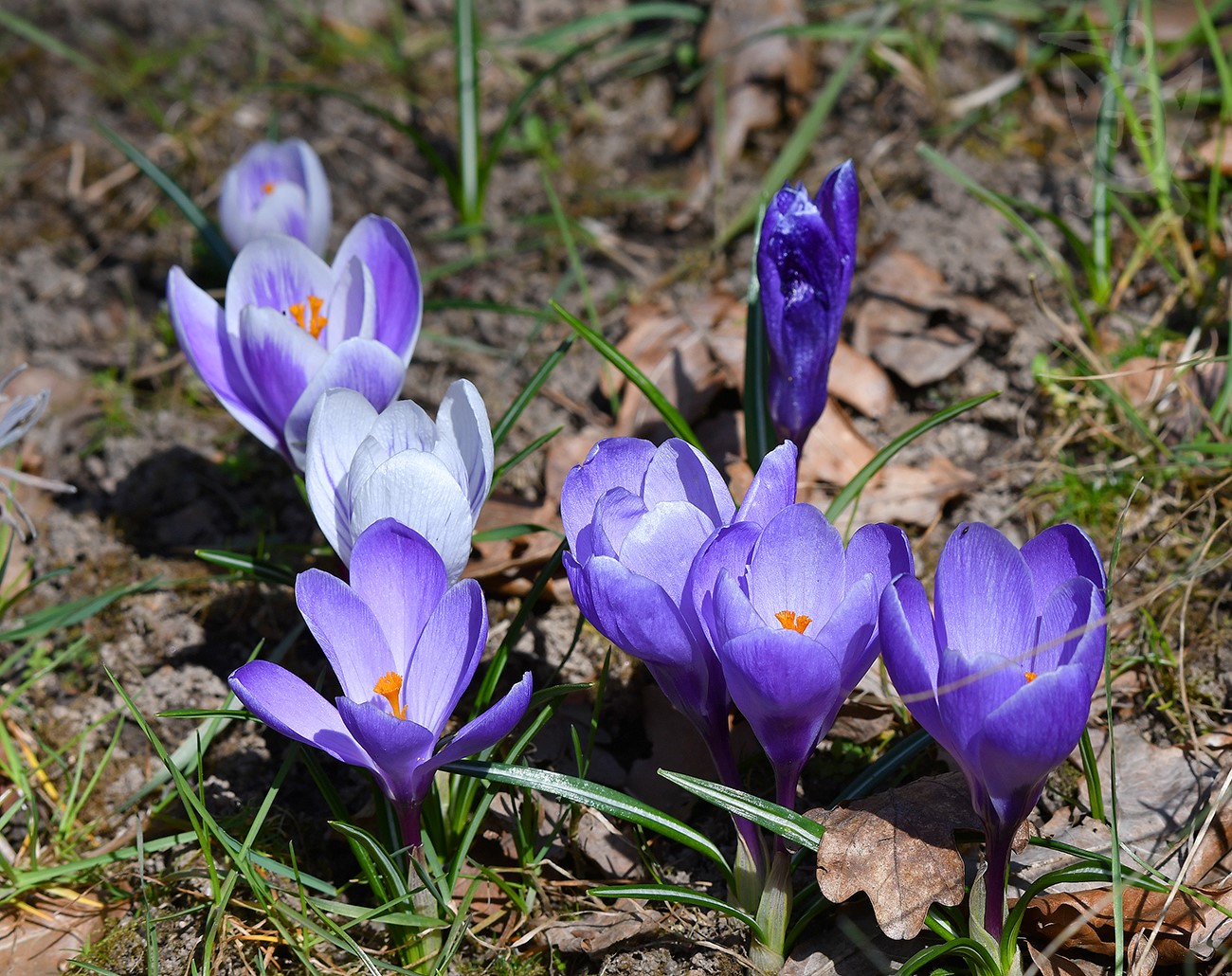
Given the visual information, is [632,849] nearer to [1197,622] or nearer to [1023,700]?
[1023,700]

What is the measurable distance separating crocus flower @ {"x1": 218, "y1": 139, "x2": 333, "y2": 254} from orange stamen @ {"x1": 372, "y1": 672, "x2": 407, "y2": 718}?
140 cm

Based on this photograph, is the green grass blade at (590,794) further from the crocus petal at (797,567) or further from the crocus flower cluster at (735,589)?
the crocus petal at (797,567)

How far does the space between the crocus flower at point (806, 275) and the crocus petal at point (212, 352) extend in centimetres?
91

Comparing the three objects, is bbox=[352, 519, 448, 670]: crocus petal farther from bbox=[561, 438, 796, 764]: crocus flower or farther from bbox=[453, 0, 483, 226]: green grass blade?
bbox=[453, 0, 483, 226]: green grass blade

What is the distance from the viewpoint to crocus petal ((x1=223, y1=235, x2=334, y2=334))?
1981 mm

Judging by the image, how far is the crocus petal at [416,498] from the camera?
4.91ft

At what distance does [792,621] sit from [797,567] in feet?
0.24

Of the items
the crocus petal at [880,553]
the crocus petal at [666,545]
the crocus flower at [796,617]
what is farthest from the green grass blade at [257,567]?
the crocus petal at [880,553]

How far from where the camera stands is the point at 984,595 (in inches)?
54.6

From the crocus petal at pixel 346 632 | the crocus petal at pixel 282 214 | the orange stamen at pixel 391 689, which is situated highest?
the crocus petal at pixel 282 214

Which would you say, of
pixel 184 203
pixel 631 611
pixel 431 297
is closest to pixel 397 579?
pixel 631 611

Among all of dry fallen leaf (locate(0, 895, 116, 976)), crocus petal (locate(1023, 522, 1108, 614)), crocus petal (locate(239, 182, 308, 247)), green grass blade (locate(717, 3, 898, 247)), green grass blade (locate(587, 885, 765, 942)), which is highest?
green grass blade (locate(717, 3, 898, 247))

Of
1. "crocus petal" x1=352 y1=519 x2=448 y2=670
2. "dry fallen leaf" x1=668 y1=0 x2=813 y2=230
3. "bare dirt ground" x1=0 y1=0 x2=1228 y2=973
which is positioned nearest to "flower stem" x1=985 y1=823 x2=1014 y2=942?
"bare dirt ground" x1=0 y1=0 x2=1228 y2=973

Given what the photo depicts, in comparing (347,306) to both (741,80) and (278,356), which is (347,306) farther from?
(741,80)
